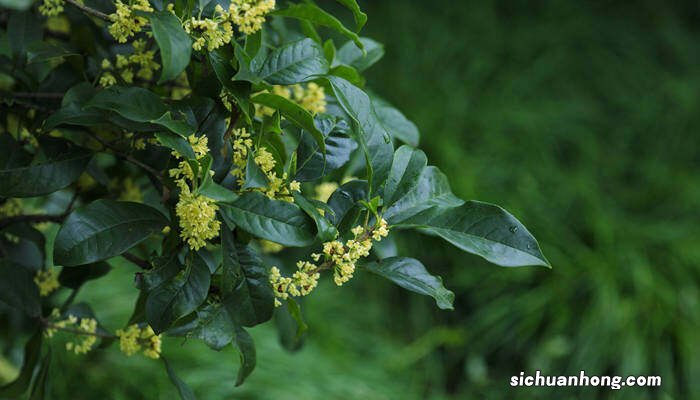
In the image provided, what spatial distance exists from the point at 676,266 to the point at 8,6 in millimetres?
1576

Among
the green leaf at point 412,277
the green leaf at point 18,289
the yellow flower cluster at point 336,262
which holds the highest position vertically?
the yellow flower cluster at point 336,262

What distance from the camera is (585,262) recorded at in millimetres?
1720

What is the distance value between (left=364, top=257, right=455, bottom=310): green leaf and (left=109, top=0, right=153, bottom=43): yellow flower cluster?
213mm

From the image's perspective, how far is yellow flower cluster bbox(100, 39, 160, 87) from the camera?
1.66ft

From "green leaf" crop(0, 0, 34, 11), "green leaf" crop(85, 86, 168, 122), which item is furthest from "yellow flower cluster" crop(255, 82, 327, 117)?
"green leaf" crop(0, 0, 34, 11)

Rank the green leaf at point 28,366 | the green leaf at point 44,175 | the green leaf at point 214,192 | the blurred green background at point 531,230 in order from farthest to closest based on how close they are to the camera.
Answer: the blurred green background at point 531,230
the green leaf at point 28,366
the green leaf at point 44,175
the green leaf at point 214,192

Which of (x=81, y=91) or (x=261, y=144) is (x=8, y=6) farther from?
(x=261, y=144)

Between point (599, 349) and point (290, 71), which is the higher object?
point (290, 71)

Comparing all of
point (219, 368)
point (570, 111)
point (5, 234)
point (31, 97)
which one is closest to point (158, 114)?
point (31, 97)

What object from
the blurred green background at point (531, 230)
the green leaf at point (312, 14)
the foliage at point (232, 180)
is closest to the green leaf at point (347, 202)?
the foliage at point (232, 180)

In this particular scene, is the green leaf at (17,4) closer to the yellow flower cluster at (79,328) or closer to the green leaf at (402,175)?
the yellow flower cluster at (79,328)

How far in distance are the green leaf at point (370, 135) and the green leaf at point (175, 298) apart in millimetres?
129

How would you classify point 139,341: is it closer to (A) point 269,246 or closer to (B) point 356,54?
(A) point 269,246

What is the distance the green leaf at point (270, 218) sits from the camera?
1.39 feet
